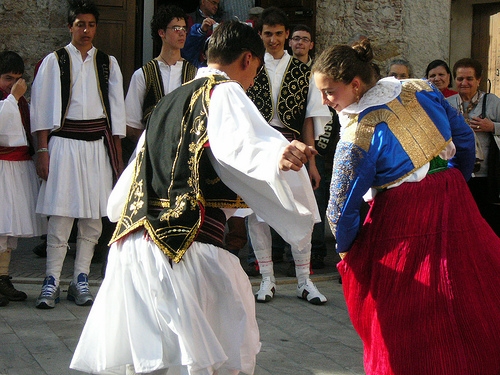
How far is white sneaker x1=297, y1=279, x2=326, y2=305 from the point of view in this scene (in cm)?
587

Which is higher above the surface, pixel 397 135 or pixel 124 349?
pixel 397 135

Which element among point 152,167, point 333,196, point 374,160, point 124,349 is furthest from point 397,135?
point 124,349

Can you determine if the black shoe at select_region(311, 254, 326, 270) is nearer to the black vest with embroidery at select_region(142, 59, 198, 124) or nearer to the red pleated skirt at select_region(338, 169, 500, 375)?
the black vest with embroidery at select_region(142, 59, 198, 124)

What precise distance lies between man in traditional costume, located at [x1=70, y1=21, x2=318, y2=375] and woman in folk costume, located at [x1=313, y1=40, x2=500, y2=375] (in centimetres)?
Result: 56

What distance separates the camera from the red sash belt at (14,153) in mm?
5805

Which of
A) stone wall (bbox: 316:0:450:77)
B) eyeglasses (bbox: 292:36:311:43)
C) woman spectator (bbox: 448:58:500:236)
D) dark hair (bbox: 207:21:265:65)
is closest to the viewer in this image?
dark hair (bbox: 207:21:265:65)

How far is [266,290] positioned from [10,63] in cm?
237

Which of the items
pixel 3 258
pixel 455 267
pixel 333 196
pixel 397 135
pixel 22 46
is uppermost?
pixel 22 46

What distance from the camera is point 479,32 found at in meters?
8.74

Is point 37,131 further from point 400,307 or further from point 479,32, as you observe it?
point 479,32

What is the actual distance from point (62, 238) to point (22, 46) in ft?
9.88

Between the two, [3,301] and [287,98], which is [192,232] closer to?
[3,301]

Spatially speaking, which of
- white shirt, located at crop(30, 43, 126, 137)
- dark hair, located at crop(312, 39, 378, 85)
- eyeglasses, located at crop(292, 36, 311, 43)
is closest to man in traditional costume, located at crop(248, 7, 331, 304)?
eyeglasses, located at crop(292, 36, 311, 43)

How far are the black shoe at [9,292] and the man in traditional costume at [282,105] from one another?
1.65m
